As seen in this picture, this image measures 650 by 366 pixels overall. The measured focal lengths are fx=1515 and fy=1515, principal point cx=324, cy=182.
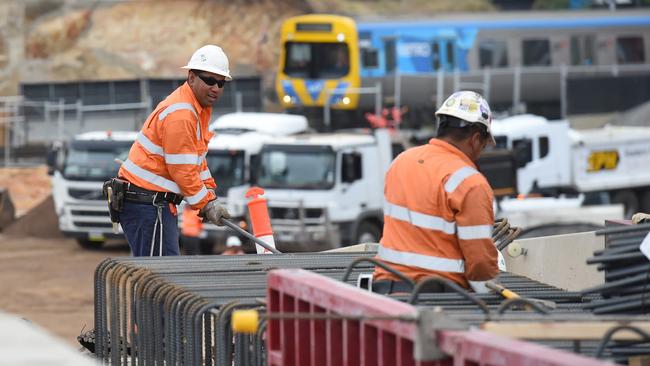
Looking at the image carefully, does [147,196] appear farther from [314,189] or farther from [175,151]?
[314,189]

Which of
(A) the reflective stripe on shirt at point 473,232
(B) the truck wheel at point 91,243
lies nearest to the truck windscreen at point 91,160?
(B) the truck wheel at point 91,243

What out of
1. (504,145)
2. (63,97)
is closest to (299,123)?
(504,145)

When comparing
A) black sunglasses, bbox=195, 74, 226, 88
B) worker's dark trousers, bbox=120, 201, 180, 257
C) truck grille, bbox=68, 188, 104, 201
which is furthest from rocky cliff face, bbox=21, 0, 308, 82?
black sunglasses, bbox=195, 74, 226, 88

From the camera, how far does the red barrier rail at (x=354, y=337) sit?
512 centimetres

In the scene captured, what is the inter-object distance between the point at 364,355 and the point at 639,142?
90.1 ft

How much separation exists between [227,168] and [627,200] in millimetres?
9625

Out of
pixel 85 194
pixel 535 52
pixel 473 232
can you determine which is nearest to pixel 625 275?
pixel 473 232

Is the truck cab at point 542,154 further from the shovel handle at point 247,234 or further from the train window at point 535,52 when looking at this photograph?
the shovel handle at point 247,234

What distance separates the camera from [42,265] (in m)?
29.1

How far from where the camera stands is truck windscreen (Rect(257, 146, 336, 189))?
2677cm

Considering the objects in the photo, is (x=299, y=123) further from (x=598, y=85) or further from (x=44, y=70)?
(x=44, y=70)

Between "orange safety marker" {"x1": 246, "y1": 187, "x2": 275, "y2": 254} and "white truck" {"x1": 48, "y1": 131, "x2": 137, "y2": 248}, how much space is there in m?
16.4

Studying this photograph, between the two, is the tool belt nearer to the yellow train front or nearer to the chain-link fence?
the chain-link fence

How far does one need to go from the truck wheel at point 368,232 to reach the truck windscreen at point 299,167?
132cm
